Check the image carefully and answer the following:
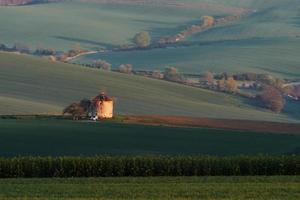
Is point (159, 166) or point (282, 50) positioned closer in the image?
point (159, 166)

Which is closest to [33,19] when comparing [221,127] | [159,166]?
[221,127]

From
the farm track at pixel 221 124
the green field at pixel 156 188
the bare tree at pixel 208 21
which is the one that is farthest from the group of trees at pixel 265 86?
the bare tree at pixel 208 21

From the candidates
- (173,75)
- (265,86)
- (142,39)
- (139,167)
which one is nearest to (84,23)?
(142,39)

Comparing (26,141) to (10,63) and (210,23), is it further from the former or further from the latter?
(210,23)

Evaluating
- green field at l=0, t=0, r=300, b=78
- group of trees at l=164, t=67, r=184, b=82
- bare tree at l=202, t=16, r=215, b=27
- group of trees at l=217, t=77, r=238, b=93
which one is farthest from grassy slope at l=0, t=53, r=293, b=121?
bare tree at l=202, t=16, r=215, b=27

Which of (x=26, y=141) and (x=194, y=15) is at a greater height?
(x=194, y=15)

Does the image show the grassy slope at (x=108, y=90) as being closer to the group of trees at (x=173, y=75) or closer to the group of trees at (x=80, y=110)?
the group of trees at (x=173, y=75)

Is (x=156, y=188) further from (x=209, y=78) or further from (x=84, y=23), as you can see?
(x=84, y=23)

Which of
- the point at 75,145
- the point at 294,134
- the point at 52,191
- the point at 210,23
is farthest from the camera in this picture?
the point at 210,23
